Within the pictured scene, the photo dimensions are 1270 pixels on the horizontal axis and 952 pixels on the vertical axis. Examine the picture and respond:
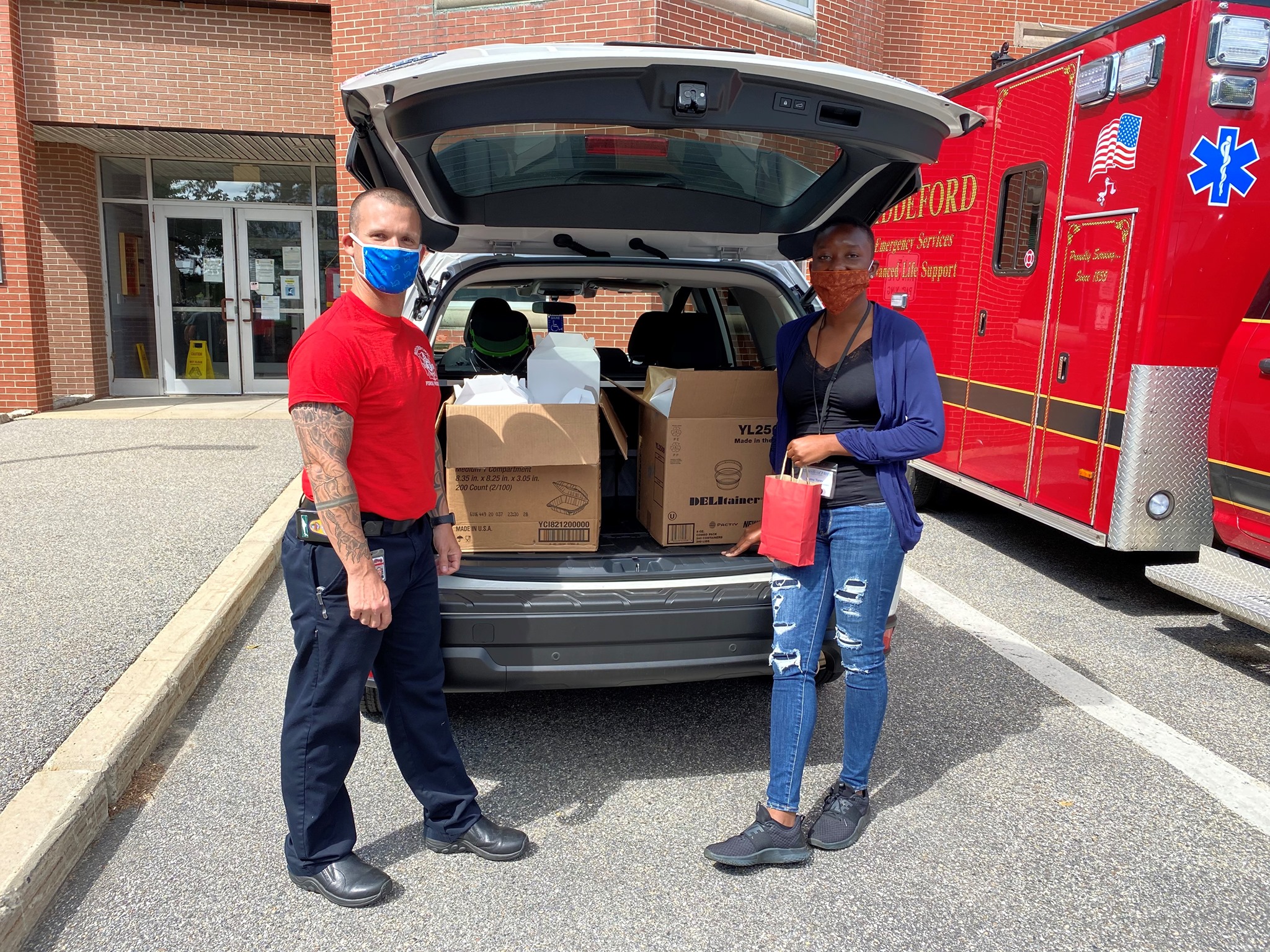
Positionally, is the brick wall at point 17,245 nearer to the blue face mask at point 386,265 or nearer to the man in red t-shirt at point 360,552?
the man in red t-shirt at point 360,552

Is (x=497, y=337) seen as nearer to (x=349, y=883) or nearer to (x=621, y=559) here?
(x=621, y=559)

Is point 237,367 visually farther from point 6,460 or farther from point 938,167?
point 938,167

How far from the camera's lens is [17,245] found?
10.5m

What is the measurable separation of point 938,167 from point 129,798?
6249mm

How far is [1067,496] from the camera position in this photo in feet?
17.1

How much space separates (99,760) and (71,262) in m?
11.5

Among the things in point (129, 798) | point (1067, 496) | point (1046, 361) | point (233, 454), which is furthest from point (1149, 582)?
point (233, 454)

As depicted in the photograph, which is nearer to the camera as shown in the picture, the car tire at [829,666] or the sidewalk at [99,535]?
the car tire at [829,666]

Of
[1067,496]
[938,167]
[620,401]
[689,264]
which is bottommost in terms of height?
[1067,496]

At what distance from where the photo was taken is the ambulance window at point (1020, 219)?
5551 mm

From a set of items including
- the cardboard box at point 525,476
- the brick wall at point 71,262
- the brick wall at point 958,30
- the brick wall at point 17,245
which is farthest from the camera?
the brick wall at point 958,30

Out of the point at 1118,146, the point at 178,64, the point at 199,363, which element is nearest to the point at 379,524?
the point at 1118,146

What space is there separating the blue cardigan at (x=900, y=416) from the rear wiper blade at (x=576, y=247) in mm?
1421

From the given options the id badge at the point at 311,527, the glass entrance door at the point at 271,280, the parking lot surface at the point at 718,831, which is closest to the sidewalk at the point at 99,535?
the parking lot surface at the point at 718,831
